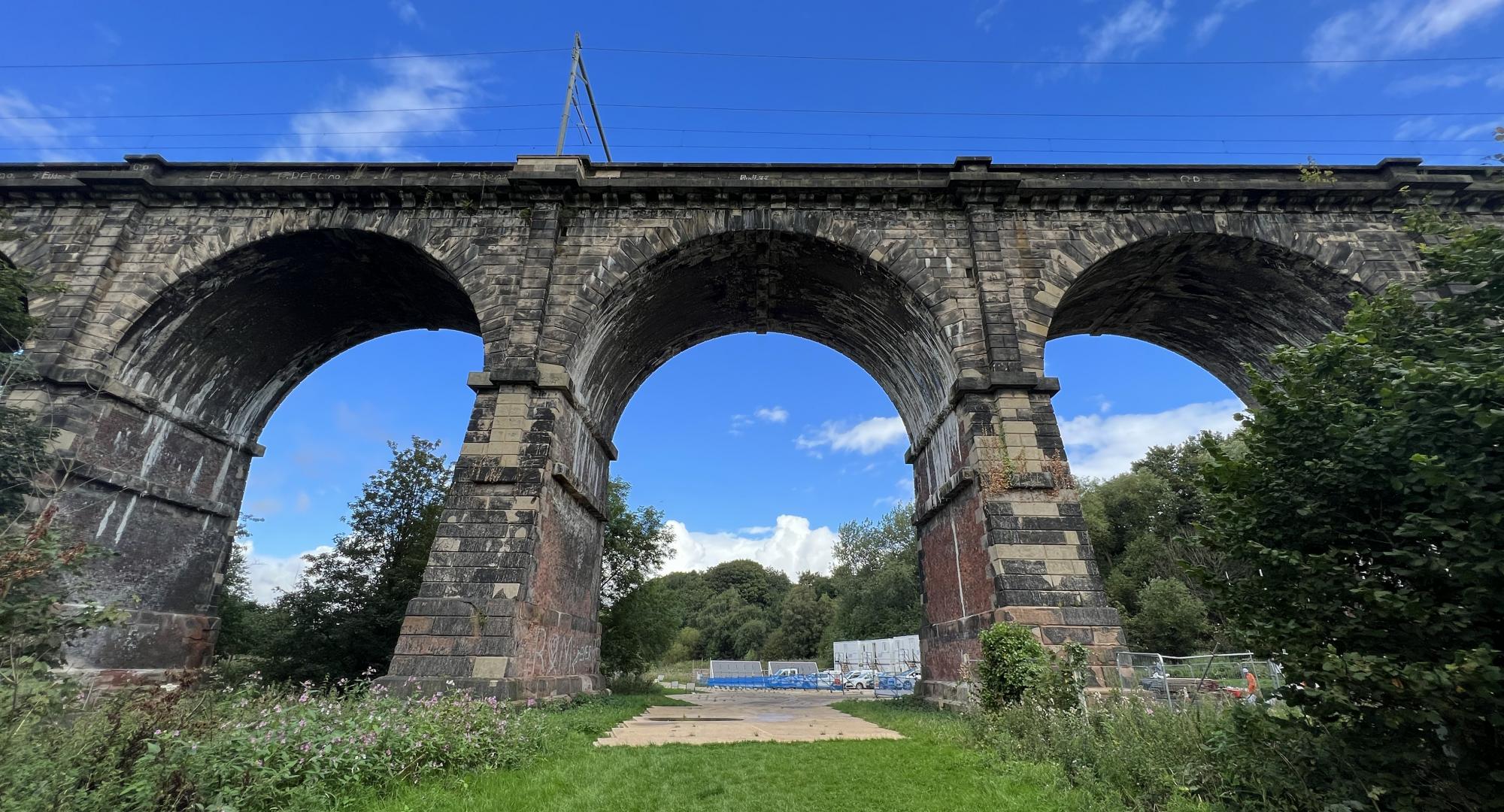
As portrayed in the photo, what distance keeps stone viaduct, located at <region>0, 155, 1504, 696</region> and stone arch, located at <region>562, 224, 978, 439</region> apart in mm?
78

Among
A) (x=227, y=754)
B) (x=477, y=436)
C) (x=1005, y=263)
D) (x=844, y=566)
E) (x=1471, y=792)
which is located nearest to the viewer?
(x=1471, y=792)

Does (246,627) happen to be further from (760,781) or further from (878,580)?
(878,580)

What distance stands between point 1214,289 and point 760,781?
15.4m

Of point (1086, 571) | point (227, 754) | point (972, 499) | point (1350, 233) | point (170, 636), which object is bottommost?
point (227, 754)

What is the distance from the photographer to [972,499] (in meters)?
12.2

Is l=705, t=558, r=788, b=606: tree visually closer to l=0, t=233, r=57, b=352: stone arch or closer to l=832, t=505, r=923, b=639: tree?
l=832, t=505, r=923, b=639: tree

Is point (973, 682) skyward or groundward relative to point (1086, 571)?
groundward

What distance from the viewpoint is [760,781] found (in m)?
6.58

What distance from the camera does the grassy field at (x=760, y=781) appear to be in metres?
5.54

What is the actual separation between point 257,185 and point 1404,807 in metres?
19.1

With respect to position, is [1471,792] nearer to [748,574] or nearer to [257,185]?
[257,185]

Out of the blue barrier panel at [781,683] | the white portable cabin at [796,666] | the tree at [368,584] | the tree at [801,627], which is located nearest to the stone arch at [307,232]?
the tree at [368,584]

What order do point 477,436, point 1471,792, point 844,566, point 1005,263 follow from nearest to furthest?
point 1471,792 → point 477,436 → point 1005,263 → point 844,566

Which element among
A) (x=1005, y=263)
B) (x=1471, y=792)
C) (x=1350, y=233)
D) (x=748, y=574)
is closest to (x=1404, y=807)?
(x=1471, y=792)
